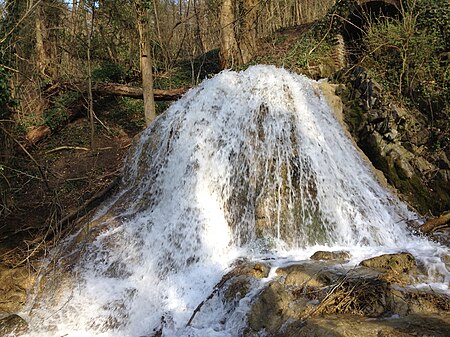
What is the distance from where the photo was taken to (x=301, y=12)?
22859 millimetres

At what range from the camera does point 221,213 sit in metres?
6.87

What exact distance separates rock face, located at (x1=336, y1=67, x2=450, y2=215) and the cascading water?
18.9 inches

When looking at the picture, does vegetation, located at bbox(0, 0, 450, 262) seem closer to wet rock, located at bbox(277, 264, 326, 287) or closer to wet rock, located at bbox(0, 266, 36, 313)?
wet rock, located at bbox(0, 266, 36, 313)

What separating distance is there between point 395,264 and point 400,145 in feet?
13.4

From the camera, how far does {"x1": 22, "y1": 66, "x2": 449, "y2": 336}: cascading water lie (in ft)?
18.3

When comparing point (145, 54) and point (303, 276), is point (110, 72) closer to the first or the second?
point (145, 54)

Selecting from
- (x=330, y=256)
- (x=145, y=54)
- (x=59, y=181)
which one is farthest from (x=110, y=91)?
(x=330, y=256)

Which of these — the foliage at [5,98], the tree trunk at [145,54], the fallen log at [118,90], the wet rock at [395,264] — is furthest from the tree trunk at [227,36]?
the wet rock at [395,264]

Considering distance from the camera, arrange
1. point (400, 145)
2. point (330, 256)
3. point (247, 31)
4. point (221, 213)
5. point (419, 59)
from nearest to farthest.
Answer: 1. point (330, 256)
2. point (221, 213)
3. point (400, 145)
4. point (419, 59)
5. point (247, 31)

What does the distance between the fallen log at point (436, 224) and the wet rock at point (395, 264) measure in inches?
76.6

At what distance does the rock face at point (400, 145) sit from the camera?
7523 mm

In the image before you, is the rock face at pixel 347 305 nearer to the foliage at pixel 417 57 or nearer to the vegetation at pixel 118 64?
the vegetation at pixel 118 64

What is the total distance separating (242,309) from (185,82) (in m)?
12.4

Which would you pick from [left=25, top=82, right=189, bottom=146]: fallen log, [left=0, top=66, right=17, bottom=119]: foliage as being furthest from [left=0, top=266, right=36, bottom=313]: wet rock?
[left=25, top=82, right=189, bottom=146]: fallen log
